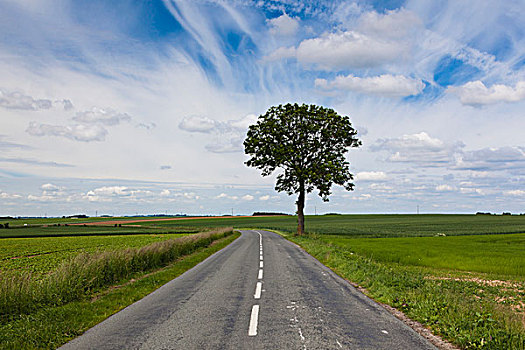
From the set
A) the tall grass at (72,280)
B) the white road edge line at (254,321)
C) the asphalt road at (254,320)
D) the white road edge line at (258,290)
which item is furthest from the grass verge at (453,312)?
the tall grass at (72,280)

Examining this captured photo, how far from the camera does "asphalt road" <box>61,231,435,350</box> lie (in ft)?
20.0

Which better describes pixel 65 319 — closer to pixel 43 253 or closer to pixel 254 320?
pixel 254 320

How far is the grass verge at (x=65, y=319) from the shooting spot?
6.41 meters

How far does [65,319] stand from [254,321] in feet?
14.0

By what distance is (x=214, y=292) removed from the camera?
1044 cm

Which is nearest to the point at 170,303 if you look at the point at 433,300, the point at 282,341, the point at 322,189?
the point at 282,341

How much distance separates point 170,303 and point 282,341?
13.7 ft

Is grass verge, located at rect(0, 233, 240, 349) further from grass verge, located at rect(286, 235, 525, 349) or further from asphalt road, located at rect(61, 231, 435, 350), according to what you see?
grass verge, located at rect(286, 235, 525, 349)

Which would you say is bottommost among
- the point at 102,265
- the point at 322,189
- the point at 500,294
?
the point at 500,294

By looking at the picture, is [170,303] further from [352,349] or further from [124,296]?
[352,349]

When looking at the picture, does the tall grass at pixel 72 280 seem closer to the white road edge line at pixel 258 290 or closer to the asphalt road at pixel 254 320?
the asphalt road at pixel 254 320

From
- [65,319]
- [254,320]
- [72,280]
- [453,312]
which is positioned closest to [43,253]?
[72,280]

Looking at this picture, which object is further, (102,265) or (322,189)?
(322,189)

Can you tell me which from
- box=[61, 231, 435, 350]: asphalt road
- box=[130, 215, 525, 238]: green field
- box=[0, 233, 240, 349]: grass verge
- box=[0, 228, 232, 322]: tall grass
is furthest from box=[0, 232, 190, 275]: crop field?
box=[130, 215, 525, 238]: green field
